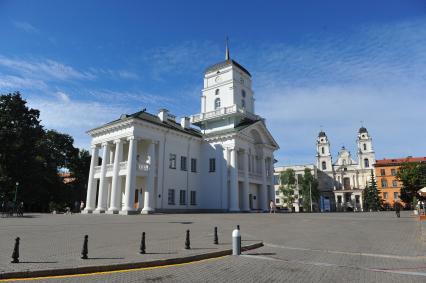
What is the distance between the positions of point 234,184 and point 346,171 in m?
81.1

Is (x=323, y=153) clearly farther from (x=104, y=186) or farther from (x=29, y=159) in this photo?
(x=29, y=159)

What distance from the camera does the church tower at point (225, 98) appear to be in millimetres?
49000

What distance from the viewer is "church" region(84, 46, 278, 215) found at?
37906mm

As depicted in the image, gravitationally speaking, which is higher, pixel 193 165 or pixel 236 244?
pixel 193 165

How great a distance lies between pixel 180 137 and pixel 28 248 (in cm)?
3307

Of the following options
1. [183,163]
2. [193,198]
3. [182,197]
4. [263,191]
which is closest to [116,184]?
[182,197]

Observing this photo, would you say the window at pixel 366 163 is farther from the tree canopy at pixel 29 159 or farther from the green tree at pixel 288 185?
the tree canopy at pixel 29 159

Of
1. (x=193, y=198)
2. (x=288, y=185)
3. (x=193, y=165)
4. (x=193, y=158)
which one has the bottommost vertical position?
(x=193, y=198)

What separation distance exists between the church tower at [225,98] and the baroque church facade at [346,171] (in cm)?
6657

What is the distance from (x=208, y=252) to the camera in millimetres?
10781

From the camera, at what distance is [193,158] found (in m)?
46.2

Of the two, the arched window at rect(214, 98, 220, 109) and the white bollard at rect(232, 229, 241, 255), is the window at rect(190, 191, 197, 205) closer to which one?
the arched window at rect(214, 98, 220, 109)

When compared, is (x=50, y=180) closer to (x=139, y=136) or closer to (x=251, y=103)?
(x=139, y=136)

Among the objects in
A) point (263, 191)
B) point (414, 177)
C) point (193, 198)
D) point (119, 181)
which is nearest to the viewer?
point (119, 181)
